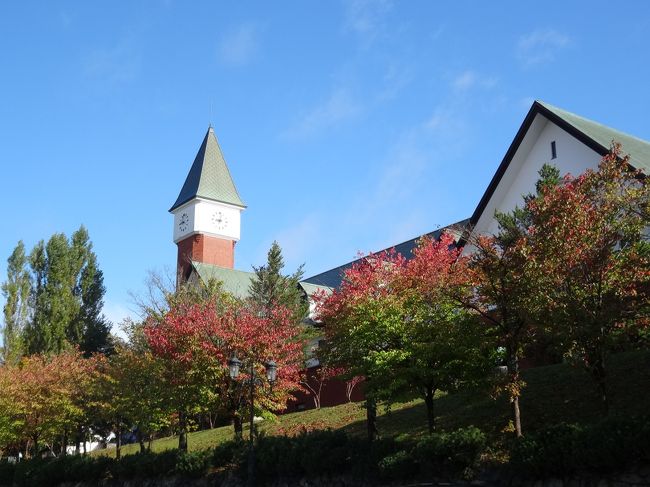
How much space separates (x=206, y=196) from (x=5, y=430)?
33434 millimetres

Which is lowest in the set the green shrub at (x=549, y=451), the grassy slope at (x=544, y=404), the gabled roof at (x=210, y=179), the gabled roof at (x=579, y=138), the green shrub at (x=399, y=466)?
the green shrub at (x=399, y=466)

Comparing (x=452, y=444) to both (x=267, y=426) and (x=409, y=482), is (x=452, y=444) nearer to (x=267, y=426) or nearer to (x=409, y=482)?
(x=409, y=482)

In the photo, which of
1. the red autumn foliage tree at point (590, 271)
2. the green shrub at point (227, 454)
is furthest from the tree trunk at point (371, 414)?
the red autumn foliage tree at point (590, 271)

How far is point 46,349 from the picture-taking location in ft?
147

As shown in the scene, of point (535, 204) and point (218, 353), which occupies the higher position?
point (535, 204)

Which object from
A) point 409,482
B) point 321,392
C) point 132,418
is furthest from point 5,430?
point 409,482

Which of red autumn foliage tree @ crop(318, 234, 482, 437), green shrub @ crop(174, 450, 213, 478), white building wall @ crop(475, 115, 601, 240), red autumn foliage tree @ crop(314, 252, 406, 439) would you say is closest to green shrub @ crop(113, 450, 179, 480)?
green shrub @ crop(174, 450, 213, 478)

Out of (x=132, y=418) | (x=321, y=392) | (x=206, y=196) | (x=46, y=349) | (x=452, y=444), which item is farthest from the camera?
(x=206, y=196)

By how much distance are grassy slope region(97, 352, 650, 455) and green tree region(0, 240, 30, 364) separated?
29.3 meters

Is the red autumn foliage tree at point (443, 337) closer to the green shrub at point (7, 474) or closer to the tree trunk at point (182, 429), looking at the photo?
the tree trunk at point (182, 429)

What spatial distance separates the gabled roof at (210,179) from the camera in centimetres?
6150

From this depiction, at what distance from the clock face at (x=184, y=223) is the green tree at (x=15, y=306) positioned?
15082 millimetres

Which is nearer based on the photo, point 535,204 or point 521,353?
point 535,204

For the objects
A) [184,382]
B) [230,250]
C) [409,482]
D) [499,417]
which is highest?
[230,250]
